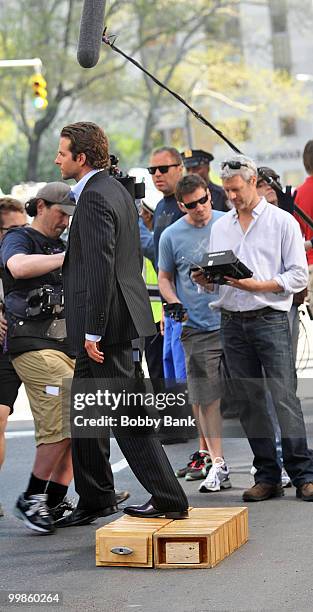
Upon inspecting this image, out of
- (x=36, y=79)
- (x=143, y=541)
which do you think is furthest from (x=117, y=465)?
(x=36, y=79)

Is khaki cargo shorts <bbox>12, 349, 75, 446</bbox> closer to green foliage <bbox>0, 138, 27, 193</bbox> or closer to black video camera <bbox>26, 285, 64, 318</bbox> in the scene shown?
black video camera <bbox>26, 285, 64, 318</bbox>

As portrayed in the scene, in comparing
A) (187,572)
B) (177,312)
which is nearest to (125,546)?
(187,572)

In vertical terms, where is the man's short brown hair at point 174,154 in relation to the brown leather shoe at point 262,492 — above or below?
above

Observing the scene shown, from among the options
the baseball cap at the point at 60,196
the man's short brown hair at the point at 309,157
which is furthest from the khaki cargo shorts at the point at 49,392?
the man's short brown hair at the point at 309,157

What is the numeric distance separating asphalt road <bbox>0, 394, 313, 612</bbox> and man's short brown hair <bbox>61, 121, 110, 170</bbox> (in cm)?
207

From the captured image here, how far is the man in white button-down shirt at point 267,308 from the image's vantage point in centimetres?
818

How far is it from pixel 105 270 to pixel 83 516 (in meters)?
1.52

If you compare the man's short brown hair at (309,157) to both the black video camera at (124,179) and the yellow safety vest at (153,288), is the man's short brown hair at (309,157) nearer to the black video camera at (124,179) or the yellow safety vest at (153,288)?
the yellow safety vest at (153,288)

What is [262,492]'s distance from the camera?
8.30 metres

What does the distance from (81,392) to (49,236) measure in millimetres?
1166

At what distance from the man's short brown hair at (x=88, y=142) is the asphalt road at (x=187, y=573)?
6.79 ft

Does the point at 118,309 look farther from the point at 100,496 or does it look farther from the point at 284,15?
the point at 284,15

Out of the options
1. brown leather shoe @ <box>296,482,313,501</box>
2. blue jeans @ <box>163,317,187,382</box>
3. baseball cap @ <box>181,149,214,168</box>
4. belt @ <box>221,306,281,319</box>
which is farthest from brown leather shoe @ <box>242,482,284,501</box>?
baseball cap @ <box>181,149,214,168</box>

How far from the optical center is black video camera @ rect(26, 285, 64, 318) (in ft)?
26.2
